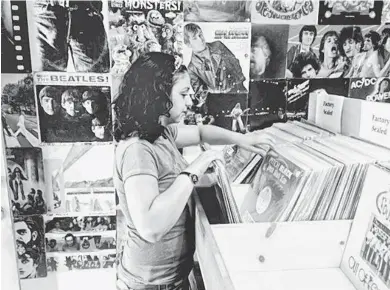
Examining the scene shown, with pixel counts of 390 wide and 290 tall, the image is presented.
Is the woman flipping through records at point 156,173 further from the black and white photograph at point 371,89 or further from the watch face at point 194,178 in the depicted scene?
the black and white photograph at point 371,89

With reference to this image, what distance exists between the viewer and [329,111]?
58.0 inches

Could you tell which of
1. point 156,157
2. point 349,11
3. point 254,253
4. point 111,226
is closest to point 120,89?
point 156,157

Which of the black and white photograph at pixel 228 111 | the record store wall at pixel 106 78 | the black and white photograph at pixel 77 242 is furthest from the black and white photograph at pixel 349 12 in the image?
the black and white photograph at pixel 77 242

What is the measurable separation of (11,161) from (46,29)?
538mm

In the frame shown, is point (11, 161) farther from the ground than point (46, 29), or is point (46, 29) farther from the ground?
point (46, 29)

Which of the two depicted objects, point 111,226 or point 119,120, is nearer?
point 119,120

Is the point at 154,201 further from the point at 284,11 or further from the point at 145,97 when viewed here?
the point at 284,11

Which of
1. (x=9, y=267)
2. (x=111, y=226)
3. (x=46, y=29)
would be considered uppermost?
(x=46, y=29)

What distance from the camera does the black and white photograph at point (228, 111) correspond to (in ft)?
5.19

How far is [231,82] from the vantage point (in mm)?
1566

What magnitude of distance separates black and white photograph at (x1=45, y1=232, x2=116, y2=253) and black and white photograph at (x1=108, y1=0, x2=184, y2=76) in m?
0.70

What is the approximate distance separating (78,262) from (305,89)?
48.5 inches

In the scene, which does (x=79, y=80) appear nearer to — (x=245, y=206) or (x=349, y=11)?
(x=245, y=206)

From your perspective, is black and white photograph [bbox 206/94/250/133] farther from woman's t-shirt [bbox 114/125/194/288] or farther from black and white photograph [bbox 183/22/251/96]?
woman's t-shirt [bbox 114/125/194/288]
